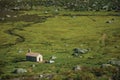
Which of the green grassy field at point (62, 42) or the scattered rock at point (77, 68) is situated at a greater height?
the scattered rock at point (77, 68)

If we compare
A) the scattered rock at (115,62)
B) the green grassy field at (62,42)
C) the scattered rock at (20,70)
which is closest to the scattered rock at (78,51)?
the green grassy field at (62,42)

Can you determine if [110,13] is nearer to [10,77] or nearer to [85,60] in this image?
[85,60]

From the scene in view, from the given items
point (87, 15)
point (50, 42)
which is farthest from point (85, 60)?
point (87, 15)

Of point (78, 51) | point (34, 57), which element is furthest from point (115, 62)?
point (34, 57)

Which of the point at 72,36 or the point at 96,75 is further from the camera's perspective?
the point at 72,36

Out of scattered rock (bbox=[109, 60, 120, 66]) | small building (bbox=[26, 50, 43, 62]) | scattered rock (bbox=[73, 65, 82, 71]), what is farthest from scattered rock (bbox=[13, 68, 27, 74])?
scattered rock (bbox=[109, 60, 120, 66])

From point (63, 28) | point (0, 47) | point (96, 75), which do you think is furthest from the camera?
point (63, 28)

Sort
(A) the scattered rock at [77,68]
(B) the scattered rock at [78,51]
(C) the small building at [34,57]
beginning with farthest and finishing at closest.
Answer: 1. (B) the scattered rock at [78,51]
2. (C) the small building at [34,57]
3. (A) the scattered rock at [77,68]

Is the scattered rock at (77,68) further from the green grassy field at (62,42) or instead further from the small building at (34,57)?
the small building at (34,57)
